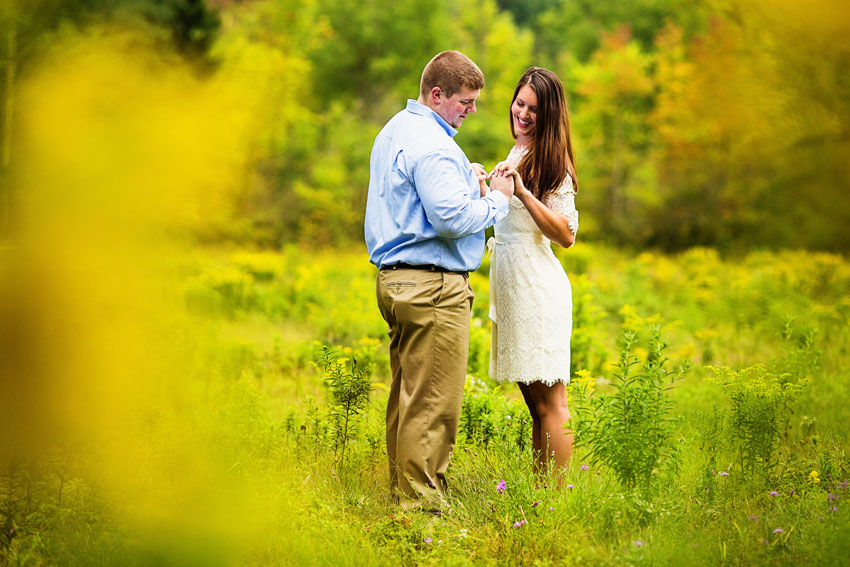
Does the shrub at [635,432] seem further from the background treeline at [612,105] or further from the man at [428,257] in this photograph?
the background treeline at [612,105]

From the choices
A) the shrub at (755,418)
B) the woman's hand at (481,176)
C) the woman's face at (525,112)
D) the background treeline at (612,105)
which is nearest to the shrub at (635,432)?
the shrub at (755,418)

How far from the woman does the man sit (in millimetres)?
254

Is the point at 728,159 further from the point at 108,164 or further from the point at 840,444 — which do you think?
the point at 108,164

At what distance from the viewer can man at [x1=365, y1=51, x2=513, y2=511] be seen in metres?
3.30

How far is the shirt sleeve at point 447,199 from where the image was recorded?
3.23 meters

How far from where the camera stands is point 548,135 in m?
3.63

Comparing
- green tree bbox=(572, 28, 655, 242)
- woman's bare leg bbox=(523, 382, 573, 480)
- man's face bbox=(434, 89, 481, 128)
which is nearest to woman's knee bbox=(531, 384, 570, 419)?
woman's bare leg bbox=(523, 382, 573, 480)

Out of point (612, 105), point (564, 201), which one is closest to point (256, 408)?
point (564, 201)

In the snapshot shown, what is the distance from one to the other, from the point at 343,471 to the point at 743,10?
16.6m

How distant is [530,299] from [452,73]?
1077 mm

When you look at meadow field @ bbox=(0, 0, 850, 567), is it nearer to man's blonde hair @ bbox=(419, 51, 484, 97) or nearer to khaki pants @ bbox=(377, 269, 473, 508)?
khaki pants @ bbox=(377, 269, 473, 508)

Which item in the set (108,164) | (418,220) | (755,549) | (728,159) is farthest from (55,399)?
(728,159)

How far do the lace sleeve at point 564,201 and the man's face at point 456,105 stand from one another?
1.87 feet

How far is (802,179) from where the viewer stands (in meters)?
14.9
